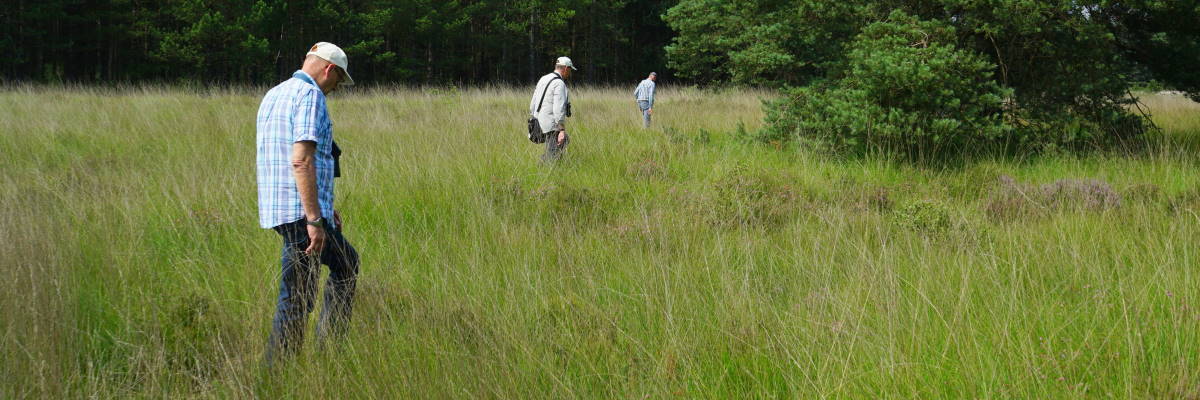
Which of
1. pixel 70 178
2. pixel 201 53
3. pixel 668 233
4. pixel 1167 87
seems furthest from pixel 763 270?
pixel 201 53

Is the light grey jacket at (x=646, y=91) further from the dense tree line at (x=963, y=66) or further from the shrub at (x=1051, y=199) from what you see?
the shrub at (x=1051, y=199)

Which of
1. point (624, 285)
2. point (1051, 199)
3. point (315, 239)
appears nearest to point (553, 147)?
point (624, 285)

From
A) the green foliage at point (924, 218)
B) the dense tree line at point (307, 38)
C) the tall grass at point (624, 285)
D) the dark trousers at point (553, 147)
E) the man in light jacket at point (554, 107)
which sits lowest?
the tall grass at point (624, 285)

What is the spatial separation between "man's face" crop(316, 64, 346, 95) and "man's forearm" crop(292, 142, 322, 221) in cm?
32

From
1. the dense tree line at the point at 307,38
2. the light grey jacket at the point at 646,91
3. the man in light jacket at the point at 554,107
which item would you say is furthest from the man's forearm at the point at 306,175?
the dense tree line at the point at 307,38

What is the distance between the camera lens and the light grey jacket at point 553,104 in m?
8.64

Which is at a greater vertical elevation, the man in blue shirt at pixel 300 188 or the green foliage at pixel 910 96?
the green foliage at pixel 910 96

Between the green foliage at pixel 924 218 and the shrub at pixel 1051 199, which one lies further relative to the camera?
Answer: the shrub at pixel 1051 199

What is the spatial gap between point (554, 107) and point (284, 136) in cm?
549

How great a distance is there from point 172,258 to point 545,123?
14.8ft

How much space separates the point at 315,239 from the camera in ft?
10.9

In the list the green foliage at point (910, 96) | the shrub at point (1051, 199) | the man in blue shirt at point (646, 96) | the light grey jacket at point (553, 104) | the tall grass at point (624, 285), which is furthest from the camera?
the man in blue shirt at point (646, 96)

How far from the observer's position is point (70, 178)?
7.54 m

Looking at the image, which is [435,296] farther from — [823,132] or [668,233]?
[823,132]
